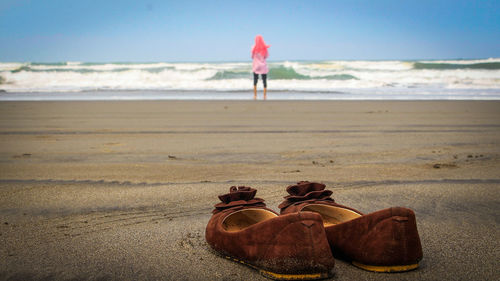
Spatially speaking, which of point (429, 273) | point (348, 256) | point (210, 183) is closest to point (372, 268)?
point (348, 256)

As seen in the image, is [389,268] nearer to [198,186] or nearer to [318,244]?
[318,244]

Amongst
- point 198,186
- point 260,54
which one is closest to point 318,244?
point 198,186

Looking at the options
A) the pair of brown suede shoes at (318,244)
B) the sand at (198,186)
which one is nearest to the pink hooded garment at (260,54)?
the sand at (198,186)

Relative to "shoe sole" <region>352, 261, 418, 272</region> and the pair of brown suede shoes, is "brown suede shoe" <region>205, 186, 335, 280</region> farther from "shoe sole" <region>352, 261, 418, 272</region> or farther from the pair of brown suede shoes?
"shoe sole" <region>352, 261, 418, 272</region>

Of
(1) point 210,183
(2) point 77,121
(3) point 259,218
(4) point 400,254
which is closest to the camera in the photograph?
(4) point 400,254

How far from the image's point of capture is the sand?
1.40m

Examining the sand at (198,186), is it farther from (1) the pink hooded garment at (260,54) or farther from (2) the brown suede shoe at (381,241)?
(1) the pink hooded garment at (260,54)

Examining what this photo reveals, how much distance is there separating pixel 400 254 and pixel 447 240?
0.43 metres

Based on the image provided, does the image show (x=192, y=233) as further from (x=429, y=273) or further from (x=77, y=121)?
(x=77, y=121)

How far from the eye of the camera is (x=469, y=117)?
620 cm

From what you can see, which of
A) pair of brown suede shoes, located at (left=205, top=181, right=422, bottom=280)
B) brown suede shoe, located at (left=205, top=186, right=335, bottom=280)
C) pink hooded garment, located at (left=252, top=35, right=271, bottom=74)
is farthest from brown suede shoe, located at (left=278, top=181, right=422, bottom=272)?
pink hooded garment, located at (left=252, top=35, right=271, bottom=74)

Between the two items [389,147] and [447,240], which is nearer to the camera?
[447,240]

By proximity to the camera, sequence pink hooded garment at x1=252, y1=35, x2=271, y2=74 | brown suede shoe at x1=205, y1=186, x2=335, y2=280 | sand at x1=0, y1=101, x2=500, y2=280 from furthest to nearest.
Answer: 1. pink hooded garment at x1=252, y1=35, x2=271, y2=74
2. sand at x1=0, y1=101, x2=500, y2=280
3. brown suede shoe at x1=205, y1=186, x2=335, y2=280

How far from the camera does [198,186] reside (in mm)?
2330
